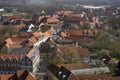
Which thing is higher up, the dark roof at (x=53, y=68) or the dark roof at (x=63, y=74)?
the dark roof at (x=63, y=74)

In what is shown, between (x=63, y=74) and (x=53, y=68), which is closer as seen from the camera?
(x=63, y=74)

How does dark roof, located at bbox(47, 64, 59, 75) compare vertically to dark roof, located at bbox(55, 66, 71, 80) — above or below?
below

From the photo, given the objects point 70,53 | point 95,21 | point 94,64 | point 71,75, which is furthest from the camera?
point 95,21

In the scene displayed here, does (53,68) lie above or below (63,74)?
below

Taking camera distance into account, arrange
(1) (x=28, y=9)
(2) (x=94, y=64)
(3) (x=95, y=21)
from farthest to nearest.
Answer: (1) (x=28, y=9) → (3) (x=95, y=21) → (2) (x=94, y=64)

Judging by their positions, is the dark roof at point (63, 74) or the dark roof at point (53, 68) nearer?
the dark roof at point (63, 74)

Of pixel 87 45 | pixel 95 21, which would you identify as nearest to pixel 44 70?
pixel 87 45

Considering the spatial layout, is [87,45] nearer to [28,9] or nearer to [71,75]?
[71,75]

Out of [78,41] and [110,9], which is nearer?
[78,41]
